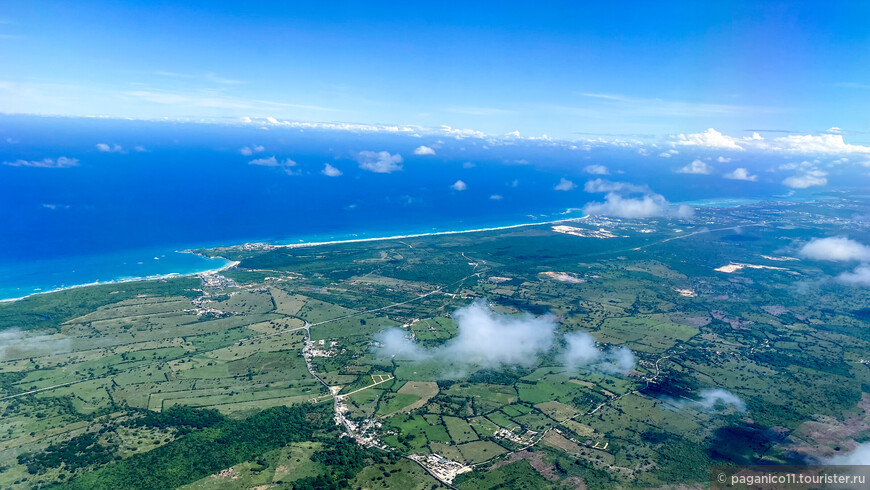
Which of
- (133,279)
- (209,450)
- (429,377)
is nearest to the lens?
(209,450)

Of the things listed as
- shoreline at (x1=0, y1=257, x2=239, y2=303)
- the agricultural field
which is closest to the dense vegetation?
the agricultural field

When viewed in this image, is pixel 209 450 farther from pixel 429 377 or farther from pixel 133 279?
pixel 133 279

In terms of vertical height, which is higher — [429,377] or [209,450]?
[209,450]

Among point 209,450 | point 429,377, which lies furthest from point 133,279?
point 429,377

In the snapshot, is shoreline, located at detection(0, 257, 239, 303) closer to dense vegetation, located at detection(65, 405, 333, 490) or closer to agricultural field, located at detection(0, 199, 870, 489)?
agricultural field, located at detection(0, 199, 870, 489)

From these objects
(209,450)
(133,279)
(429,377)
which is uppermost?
(133,279)

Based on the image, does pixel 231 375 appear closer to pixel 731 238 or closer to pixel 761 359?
pixel 761 359

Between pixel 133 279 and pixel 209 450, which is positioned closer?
pixel 209 450

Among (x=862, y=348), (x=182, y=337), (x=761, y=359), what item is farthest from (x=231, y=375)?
(x=862, y=348)

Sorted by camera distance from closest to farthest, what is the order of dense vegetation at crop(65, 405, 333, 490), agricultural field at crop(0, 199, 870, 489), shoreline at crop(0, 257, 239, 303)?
1. dense vegetation at crop(65, 405, 333, 490)
2. agricultural field at crop(0, 199, 870, 489)
3. shoreline at crop(0, 257, 239, 303)
